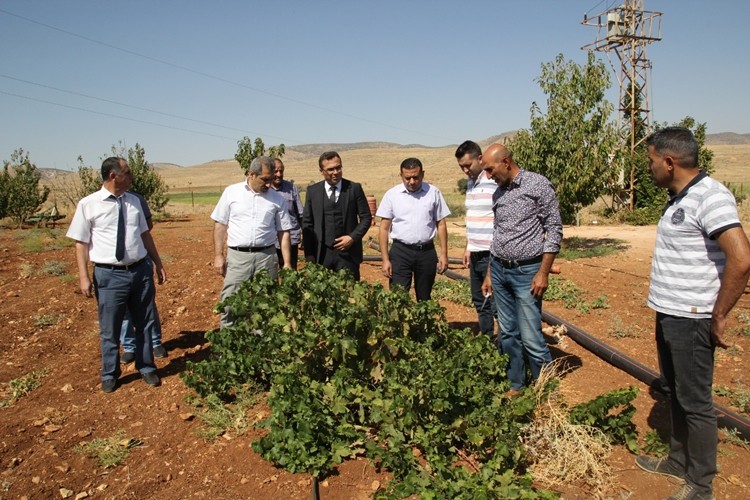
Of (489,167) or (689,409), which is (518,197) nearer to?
(489,167)

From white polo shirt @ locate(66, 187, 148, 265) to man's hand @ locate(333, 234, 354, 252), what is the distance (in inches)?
71.1

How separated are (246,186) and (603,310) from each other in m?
4.64

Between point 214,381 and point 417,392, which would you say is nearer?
point 417,392

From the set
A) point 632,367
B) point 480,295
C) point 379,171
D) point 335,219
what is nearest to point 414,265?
point 480,295

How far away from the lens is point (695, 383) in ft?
9.66

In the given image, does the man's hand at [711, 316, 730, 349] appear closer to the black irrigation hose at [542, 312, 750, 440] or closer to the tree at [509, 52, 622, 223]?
the black irrigation hose at [542, 312, 750, 440]

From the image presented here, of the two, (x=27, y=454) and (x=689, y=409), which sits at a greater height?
(x=689, y=409)

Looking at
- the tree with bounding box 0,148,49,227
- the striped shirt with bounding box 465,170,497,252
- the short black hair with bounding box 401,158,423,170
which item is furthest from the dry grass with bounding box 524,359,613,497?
the tree with bounding box 0,148,49,227

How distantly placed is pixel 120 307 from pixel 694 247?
4.14 metres

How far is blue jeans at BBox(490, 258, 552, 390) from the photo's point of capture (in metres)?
4.03

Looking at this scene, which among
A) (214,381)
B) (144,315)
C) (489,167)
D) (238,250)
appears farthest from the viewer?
(238,250)

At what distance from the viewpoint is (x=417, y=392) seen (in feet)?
10.6

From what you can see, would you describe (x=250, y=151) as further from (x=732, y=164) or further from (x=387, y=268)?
(x=732, y=164)

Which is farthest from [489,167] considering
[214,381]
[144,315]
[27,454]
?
[27,454]
